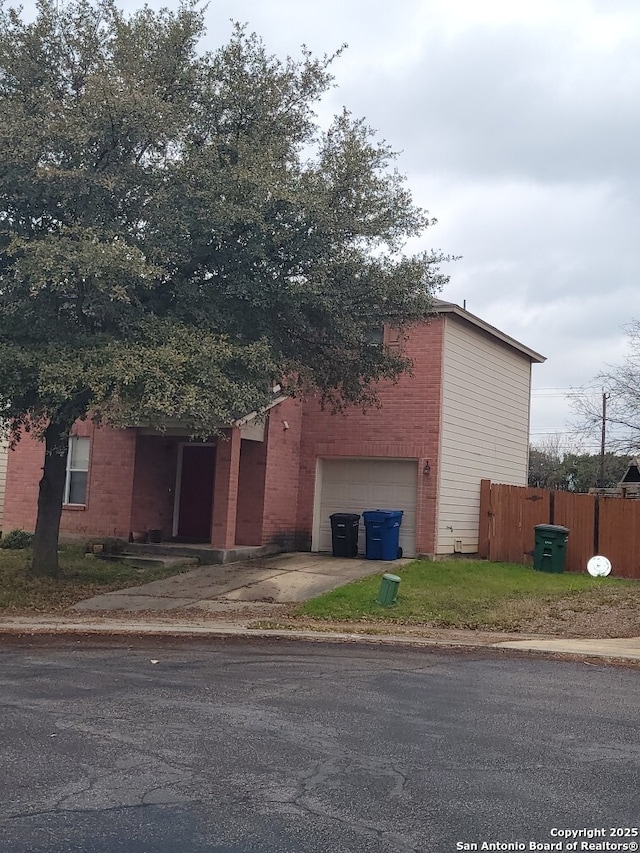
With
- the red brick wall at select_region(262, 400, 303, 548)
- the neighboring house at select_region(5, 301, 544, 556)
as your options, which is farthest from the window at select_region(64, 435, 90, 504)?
the red brick wall at select_region(262, 400, 303, 548)

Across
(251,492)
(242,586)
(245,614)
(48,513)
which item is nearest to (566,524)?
(251,492)

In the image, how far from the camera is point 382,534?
20.1m

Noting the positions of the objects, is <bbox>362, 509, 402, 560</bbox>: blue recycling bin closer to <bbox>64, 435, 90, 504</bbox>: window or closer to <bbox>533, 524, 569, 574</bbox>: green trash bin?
<bbox>533, 524, 569, 574</bbox>: green trash bin

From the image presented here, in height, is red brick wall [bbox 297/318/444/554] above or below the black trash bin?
above

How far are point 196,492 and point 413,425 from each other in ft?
18.0

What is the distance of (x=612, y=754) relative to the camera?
6871 millimetres

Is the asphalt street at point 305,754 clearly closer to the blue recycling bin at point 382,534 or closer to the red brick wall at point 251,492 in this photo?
the blue recycling bin at point 382,534

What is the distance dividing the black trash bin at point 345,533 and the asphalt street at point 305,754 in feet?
32.0

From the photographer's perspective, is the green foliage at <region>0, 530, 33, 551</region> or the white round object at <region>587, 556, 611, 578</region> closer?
the white round object at <region>587, 556, 611, 578</region>

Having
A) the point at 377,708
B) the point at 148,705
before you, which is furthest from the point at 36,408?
the point at 377,708

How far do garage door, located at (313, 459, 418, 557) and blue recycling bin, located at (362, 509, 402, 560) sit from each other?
695 millimetres

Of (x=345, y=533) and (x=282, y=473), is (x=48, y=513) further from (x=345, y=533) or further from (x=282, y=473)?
(x=345, y=533)

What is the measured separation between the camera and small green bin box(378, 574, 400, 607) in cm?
1544

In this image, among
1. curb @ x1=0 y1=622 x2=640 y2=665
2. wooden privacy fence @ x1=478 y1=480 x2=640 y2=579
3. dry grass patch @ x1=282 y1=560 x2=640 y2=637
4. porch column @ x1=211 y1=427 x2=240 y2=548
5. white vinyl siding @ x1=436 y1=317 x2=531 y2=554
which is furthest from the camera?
white vinyl siding @ x1=436 y1=317 x2=531 y2=554
